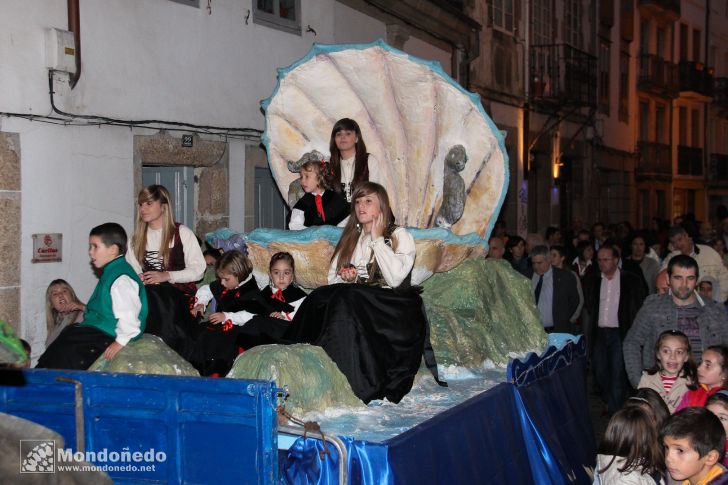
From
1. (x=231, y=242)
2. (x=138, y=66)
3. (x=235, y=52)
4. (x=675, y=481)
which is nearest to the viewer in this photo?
(x=675, y=481)

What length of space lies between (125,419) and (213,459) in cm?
45

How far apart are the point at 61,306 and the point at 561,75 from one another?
58.9 feet

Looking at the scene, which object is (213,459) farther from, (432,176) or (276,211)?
(276,211)

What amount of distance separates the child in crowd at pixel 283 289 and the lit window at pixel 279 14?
19.1ft

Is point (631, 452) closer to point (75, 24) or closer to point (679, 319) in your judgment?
point (679, 319)

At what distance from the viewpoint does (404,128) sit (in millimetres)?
7980

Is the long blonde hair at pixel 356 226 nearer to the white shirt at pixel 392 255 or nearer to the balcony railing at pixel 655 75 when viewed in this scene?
the white shirt at pixel 392 255

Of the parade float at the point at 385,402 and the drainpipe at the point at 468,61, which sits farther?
the drainpipe at the point at 468,61

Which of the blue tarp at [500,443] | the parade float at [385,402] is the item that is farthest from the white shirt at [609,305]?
the parade float at [385,402]

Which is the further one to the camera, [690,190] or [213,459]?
[690,190]

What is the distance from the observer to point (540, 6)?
76.9 feet

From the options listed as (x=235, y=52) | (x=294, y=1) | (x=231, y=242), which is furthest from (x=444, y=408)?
(x=294, y=1)

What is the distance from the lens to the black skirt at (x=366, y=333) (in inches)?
216

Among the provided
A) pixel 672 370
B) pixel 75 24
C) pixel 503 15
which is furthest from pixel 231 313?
pixel 503 15
